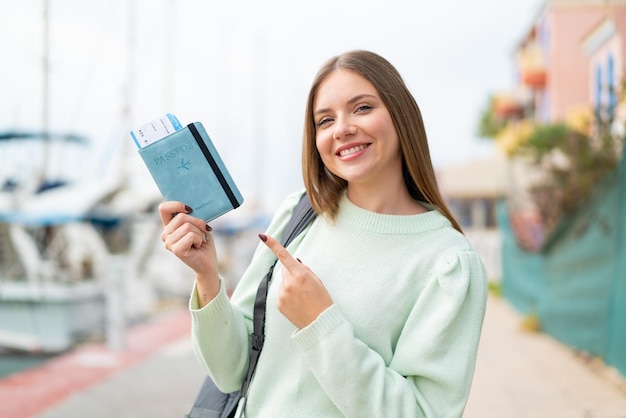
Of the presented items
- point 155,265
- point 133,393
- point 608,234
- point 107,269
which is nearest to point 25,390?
point 133,393

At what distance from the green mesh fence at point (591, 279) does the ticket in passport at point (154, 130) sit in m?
5.05

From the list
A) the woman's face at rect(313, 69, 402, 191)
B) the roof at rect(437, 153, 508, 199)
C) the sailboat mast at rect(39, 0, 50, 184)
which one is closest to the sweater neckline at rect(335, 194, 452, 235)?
the woman's face at rect(313, 69, 402, 191)

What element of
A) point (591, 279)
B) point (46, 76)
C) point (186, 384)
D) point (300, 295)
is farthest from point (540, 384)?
point (46, 76)

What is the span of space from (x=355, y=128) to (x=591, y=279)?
5.83m

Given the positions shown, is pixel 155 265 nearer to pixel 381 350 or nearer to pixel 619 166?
pixel 619 166

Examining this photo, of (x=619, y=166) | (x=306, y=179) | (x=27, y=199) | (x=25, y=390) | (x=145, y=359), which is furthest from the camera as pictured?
(x=27, y=199)

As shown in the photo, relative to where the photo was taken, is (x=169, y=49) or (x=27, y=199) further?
(x=169, y=49)

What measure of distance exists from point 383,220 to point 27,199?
1345cm

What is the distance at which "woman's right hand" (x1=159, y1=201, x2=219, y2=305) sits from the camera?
1.71 meters

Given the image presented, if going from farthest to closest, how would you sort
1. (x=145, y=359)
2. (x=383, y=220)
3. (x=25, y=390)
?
(x=145, y=359) < (x=25, y=390) < (x=383, y=220)

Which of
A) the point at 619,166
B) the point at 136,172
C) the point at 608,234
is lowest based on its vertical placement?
the point at 136,172

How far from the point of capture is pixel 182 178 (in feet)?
5.74

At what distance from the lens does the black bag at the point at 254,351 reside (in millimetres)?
1822

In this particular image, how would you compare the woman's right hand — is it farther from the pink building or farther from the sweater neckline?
the pink building
